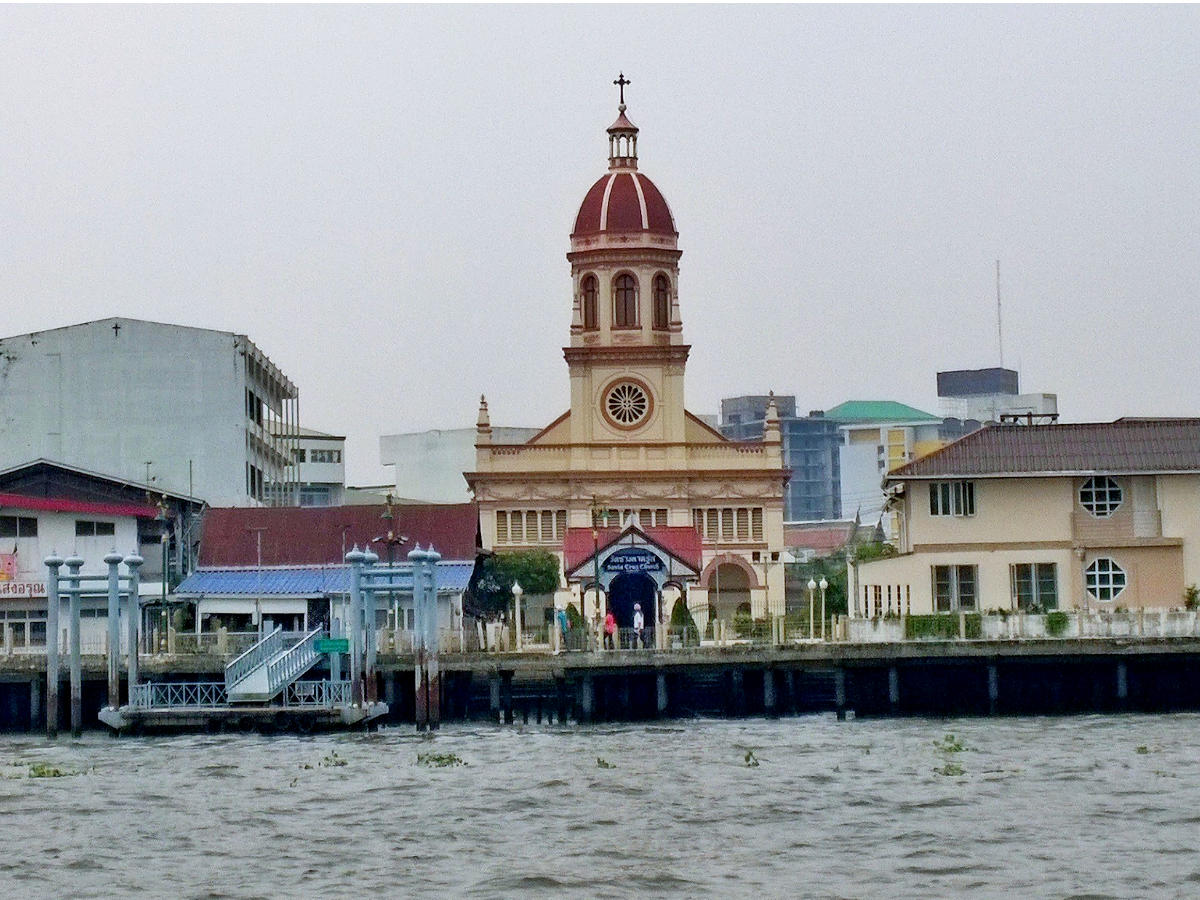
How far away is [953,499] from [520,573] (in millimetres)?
32703

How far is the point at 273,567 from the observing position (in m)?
84.4

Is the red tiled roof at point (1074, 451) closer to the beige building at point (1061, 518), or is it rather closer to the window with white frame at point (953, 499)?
the beige building at point (1061, 518)

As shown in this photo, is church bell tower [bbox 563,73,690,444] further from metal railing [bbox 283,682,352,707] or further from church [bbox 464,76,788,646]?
metal railing [bbox 283,682,352,707]

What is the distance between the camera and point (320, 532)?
86250 mm

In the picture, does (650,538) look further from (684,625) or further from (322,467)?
(322,467)

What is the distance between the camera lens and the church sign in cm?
7919

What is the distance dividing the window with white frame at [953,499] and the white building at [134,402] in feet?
117

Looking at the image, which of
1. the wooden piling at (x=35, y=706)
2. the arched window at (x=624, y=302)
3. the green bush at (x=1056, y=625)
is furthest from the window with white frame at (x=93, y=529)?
the arched window at (x=624, y=302)

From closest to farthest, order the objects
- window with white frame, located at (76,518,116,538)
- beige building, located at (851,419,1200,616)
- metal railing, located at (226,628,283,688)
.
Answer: metal railing, located at (226,628,283,688), beige building, located at (851,419,1200,616), window with white frame, located at (76,518,116,538)

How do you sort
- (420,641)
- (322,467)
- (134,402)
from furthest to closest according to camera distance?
1. (322,467)
2. (134,402)
3. (420,641)

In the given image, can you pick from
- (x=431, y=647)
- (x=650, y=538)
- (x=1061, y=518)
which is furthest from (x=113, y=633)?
(x=1061, y=518)

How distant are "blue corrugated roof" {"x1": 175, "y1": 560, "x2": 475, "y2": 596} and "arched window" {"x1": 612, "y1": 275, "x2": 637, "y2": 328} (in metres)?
31.1

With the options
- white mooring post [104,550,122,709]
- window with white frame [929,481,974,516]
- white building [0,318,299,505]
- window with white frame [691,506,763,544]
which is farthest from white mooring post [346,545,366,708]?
window with white frame [691,506,763,544]

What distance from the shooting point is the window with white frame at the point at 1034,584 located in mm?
72375
